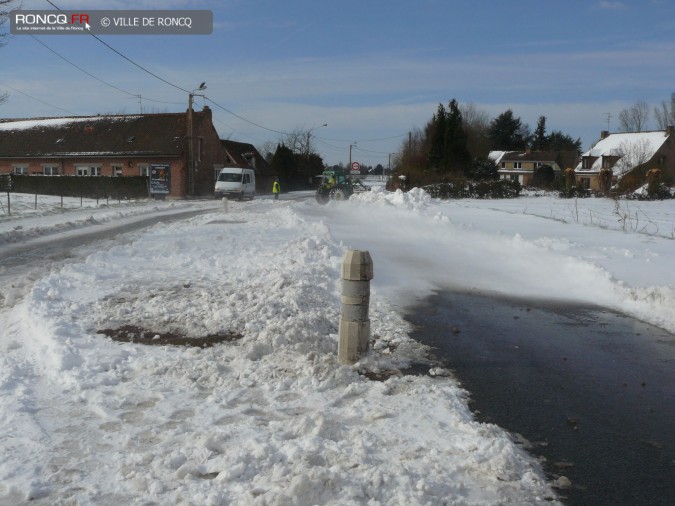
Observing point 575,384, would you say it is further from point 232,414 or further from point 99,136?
point 99,136

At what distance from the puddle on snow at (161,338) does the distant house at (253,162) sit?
5965cm

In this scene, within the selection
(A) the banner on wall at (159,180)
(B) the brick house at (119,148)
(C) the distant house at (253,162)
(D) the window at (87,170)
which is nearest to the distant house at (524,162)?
(C) the distant house at (253,162)

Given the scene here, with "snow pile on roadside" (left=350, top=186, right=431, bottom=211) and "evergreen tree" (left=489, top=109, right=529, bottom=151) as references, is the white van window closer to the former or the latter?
"snow pile on roadside" (left=350, top=186, right=431, bottom=211)

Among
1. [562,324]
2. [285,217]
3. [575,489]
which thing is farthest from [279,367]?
[285,217]

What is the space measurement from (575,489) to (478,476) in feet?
1.91

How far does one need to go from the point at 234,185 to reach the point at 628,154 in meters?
44.4

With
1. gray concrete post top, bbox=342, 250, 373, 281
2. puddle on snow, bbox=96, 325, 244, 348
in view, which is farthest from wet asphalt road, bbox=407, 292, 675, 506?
puddle on snow, bbox=96, 325, 244, 348

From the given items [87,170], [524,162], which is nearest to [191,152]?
[87,170]

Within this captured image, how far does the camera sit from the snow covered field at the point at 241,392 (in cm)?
344

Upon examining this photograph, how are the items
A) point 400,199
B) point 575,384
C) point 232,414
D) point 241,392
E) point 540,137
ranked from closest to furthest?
point 232,414 < point 241,392 < point 575,384 < point 400,199 < point 540,137

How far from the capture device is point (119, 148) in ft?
163

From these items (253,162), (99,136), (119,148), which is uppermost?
(99,136)

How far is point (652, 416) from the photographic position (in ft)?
15.9

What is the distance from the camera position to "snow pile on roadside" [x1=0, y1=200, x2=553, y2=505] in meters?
3.40
